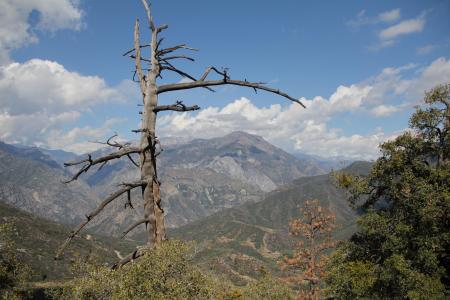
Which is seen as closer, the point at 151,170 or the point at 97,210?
the point at 97,210

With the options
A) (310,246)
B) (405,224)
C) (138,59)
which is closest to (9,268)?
(310,246)

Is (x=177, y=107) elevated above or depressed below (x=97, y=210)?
above

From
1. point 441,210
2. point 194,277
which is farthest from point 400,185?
point 194,277

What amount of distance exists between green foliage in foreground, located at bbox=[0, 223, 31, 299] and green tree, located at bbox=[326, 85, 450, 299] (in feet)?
138

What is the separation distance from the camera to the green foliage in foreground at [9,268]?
52.6m

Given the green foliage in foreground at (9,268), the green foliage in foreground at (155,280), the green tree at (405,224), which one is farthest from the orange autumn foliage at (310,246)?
the green foliage in foreground at (155,280)

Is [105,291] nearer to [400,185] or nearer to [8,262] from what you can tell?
[400,185]

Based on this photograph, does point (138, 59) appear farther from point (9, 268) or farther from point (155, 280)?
point (9, 268)

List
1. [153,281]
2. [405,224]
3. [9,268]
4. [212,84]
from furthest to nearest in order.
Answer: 1. [9,268]
2. [405,224]
3. [153,281]
4. [212,84]

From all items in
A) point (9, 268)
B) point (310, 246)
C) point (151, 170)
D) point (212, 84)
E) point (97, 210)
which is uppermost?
point (212, 84)

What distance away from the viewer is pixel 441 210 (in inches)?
1225

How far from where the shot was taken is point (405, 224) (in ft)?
109

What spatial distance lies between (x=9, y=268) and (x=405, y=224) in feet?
176

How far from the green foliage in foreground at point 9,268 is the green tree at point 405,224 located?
41.9m
